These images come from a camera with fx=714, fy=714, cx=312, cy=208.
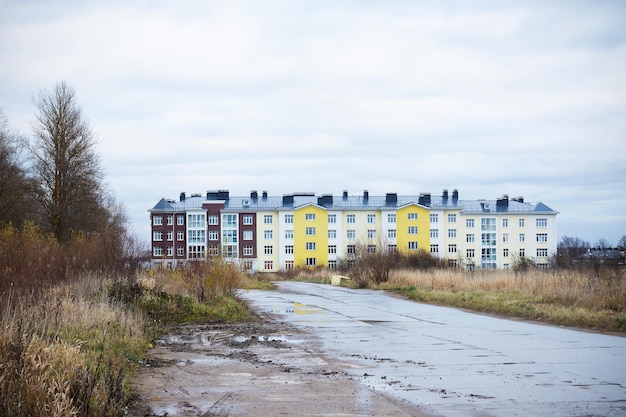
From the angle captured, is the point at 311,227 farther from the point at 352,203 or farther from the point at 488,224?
the point at 488,224

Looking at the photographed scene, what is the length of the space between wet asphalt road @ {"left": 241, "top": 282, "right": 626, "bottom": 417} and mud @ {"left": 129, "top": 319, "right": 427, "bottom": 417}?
0.41 meters

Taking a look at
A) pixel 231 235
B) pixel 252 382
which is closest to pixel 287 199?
pixel 231 235

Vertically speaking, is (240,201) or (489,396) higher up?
(240,201)

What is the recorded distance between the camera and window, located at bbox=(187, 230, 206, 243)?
345 feet

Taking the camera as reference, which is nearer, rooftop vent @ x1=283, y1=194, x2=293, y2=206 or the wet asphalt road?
the wet asphalt road

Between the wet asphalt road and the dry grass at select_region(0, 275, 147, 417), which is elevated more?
the dry grass at select_region(0, 275, 147, 417)

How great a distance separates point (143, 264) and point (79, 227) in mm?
20434

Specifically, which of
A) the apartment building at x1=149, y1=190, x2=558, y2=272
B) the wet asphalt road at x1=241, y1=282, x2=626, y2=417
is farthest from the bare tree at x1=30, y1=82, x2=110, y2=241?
the apartment building at x1=149, y1=190, x2=558, y2=272

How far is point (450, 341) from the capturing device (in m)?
15.7

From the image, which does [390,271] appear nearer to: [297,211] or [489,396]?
[489,396]

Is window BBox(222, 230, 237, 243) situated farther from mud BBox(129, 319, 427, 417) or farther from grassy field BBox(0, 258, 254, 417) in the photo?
mud BBox(129, 319, 427, 417)

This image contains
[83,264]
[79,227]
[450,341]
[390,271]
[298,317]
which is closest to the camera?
[450,341]

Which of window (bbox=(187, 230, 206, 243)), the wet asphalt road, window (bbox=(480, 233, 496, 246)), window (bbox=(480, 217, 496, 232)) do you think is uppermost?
window (bbox=(480, 217, 496, 232))

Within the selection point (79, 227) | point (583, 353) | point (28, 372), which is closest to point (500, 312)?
point (583, 353)
